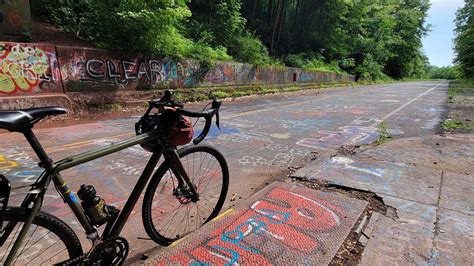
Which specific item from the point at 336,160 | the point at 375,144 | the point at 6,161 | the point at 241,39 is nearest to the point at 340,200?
the point at 336,160

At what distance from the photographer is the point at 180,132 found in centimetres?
227

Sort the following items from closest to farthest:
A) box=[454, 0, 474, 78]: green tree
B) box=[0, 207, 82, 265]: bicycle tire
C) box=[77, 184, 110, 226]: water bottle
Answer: box=[0, 207, 82, 265]: bicycle tire, box=[77, 184, 110, 226]: water bottle, box=[454, 0, 474, 78]: green tree

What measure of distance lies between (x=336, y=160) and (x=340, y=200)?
1.65 meters

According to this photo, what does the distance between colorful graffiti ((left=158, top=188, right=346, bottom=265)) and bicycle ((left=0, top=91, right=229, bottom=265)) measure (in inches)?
14.5

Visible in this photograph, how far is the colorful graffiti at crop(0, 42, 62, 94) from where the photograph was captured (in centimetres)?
744

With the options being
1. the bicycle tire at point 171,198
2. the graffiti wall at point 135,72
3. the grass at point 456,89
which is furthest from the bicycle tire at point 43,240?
the grass at point 456,89

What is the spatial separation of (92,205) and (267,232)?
1.44 metres

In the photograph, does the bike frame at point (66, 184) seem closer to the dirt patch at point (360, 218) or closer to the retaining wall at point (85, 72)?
the dirt patch at point (360, 218)

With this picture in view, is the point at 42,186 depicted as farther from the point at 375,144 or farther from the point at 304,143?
the point at 375,144

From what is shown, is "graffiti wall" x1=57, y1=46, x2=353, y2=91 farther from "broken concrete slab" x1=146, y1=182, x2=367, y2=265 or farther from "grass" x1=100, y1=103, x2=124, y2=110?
"broken concrete slab" x1=146, y1=182, x2=367, y2=265

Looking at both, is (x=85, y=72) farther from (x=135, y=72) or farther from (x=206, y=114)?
(x=206, y=114)

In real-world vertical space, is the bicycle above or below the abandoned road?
above

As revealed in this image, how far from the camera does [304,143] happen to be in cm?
615

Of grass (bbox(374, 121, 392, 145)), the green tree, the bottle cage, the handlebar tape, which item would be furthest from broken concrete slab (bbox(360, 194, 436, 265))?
the green tree
